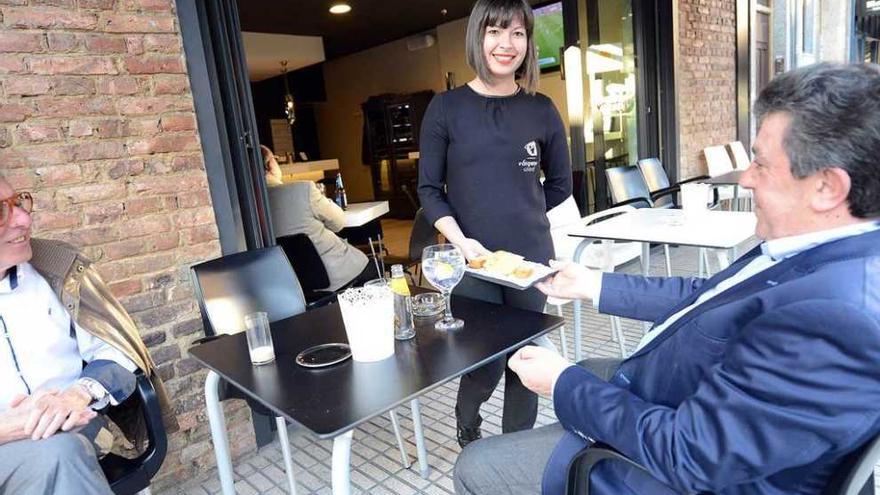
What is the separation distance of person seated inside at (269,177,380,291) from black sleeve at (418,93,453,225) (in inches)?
48.6

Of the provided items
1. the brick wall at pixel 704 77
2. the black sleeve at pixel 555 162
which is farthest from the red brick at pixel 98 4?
the brick wall at pixel 704 77

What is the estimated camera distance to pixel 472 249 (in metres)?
1.65

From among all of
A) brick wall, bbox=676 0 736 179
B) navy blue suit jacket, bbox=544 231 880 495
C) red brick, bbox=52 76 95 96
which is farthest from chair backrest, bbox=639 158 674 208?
red brick, bbox=52 76 95 96

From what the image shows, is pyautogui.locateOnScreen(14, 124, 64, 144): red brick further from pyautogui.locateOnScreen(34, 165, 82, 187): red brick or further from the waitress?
the waitress

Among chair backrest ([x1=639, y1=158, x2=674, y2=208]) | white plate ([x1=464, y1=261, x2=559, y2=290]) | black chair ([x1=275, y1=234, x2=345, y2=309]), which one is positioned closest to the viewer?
white plate ([x1=464, y1=261, x2=559, y2=290])

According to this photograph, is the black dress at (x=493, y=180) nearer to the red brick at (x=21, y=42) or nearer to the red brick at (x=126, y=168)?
the red brick at (x=126, y=168)

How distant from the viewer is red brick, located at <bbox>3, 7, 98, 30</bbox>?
166 cm

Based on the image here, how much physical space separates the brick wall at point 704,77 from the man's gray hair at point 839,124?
474cm

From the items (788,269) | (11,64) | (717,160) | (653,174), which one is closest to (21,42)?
(11,64)

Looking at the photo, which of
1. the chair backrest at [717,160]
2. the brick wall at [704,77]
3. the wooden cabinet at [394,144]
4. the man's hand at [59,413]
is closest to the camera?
the man's hand at [59,413]

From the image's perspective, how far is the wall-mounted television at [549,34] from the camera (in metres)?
5.69

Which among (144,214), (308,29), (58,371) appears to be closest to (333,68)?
(308,29)

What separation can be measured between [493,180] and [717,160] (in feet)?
15.2

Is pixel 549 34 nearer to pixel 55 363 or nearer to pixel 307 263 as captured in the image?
pixel 307 263
